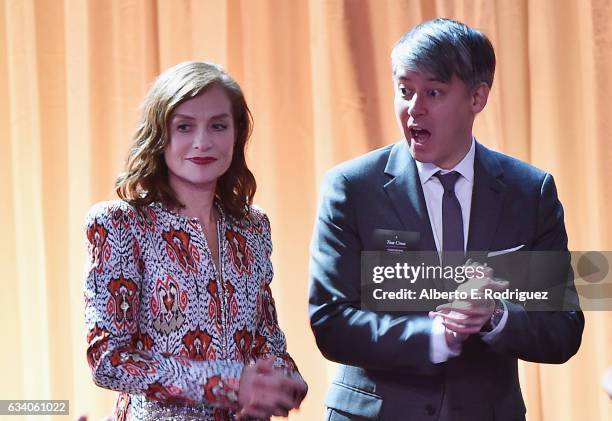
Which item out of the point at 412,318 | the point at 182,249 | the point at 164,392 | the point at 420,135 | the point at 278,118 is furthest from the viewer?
the point at 278,118

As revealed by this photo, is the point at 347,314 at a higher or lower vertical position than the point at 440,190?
lower

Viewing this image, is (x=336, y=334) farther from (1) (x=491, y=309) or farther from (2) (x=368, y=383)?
(1) (x=491, y=309)

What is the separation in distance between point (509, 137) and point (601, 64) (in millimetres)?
354

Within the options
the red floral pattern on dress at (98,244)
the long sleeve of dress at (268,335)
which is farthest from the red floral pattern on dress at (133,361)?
the long sleeve of dress at (268,335)

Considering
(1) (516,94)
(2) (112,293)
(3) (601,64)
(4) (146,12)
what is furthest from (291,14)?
(2) (112,293)

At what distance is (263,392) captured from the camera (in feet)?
5.56

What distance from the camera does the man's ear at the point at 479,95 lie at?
2.06 m

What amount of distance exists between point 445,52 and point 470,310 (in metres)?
0.54

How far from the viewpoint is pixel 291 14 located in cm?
315

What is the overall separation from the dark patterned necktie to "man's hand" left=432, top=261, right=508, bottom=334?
11 cm

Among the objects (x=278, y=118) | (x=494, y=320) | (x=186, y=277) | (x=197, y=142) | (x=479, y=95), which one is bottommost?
(x=494, y=320)

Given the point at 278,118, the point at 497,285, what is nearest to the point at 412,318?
the point at 497,285

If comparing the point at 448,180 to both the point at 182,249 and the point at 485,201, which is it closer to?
the point at 485,201

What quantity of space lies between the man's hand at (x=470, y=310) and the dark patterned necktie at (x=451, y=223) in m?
0.11
